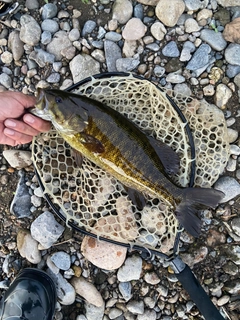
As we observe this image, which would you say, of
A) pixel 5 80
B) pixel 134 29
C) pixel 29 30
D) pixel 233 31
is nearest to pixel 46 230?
pixel 5 80

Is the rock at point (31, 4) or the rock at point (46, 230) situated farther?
the rock at point (31, 4)

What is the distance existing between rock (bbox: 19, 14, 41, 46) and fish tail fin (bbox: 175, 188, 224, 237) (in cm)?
217

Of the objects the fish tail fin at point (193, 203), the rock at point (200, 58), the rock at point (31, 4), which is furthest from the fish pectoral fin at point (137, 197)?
the rock at point (31, 4)

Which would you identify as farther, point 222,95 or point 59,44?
point 59,44

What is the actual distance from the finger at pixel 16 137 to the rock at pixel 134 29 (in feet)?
4.72

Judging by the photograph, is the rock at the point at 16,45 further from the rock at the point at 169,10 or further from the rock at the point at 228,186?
the rock at the point at 228,186

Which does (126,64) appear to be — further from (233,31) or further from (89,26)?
(233,31)

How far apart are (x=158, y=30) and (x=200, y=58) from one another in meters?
0.51

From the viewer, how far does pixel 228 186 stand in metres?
4.05

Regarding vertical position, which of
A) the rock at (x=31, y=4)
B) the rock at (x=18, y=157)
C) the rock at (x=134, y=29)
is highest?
the rock at (x=134, y=29)

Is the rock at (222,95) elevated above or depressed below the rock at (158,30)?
below

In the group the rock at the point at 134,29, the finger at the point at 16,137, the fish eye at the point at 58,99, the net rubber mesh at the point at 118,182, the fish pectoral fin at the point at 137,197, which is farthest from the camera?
the rock at the point at 134,29

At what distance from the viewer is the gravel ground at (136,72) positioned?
411 cm

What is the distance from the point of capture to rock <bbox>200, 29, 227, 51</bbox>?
13.5ft
